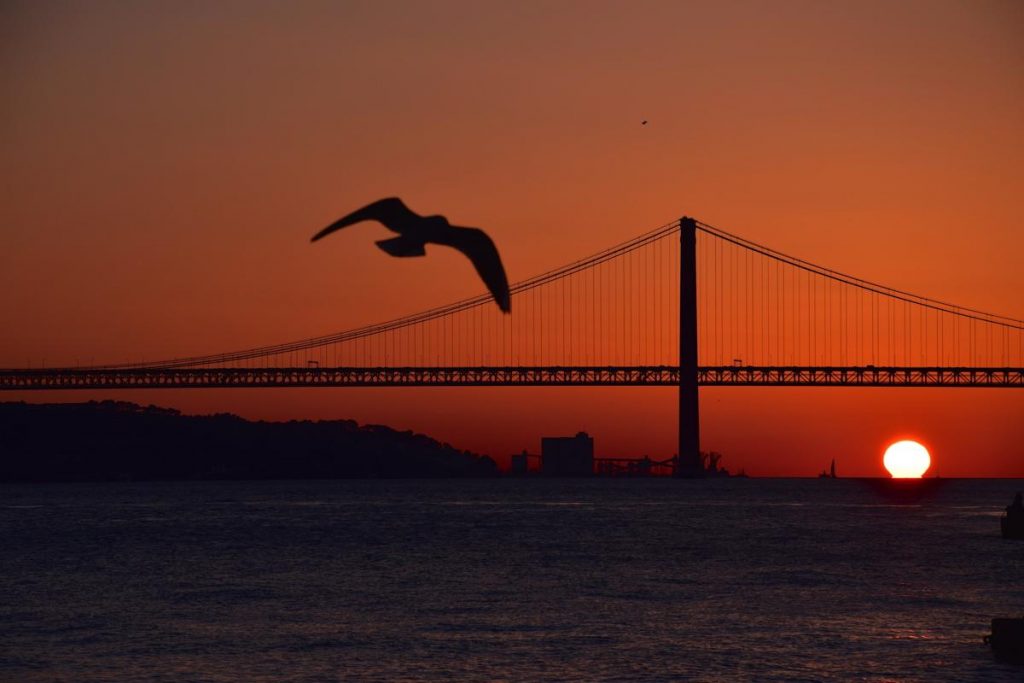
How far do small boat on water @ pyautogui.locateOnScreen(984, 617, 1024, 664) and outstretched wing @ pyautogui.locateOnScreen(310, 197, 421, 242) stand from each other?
71.3ft

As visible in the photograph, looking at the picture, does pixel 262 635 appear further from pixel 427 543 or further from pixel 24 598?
pixel 427 543

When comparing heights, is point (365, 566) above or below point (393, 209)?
below

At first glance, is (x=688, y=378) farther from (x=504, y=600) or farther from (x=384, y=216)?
(x=384, y=216)

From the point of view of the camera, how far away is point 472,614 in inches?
1313

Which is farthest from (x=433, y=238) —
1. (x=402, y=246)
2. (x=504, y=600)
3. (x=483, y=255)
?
(x=504, y=600)

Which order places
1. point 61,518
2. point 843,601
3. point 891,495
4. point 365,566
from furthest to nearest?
point 891,495
point 61,518
point 365,566
point 843,601

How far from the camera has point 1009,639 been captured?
83.5 ft

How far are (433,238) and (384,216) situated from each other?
0.19m

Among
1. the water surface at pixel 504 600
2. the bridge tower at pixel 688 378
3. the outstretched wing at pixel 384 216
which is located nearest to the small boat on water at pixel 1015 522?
the water surface at pixel 504 600

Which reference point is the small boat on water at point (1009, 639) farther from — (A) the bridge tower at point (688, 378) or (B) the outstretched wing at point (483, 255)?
(A) the bridge tower at point (688, 378)

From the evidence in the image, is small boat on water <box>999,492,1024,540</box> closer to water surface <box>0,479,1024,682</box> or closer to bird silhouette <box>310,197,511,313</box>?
water surface <box>0,479,1024,682</box>

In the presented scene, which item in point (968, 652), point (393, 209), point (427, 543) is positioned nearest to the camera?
point (393, 209)

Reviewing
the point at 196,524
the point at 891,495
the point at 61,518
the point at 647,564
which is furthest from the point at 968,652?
the point at 891,495

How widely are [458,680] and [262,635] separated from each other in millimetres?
6885
